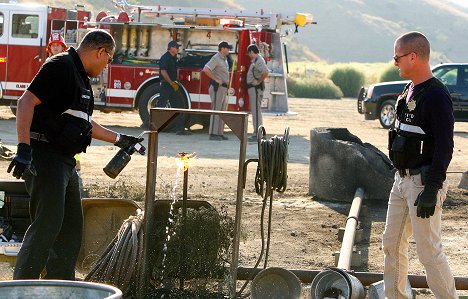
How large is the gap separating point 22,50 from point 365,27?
127 m

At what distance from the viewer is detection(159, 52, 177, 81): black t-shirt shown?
2003cm

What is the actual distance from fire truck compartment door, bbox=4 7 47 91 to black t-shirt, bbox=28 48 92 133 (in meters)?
15.3

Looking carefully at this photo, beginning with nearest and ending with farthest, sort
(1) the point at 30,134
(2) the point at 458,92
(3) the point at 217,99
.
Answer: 1. (1) the point at 30,134
2. (3) the point at 217,99
3. (2) the point at 458,92

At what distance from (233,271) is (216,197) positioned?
17.2 ft

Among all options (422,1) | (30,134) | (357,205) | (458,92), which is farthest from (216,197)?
(422,1)

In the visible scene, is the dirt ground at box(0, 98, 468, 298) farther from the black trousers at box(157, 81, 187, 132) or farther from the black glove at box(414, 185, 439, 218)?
the black glove at box(414, 185, 439, 218)

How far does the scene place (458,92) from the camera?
24.7 meters

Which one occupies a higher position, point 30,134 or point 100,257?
point 30,134

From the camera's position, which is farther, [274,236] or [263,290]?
[274,236]

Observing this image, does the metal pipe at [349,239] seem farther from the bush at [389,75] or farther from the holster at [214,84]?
the bush at [389,75]

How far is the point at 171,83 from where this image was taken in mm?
20312

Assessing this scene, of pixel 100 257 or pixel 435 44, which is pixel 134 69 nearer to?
pixel 100 257

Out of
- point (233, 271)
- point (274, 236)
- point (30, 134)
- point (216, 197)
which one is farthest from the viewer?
point (216, 197)

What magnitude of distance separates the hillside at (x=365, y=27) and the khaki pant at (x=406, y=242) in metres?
96.0
